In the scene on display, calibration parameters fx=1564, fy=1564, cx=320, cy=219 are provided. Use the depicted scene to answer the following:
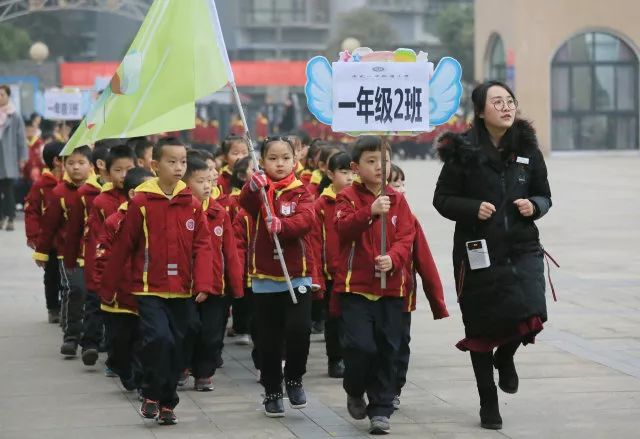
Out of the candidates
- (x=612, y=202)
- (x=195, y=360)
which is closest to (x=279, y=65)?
(x=612, y=202)

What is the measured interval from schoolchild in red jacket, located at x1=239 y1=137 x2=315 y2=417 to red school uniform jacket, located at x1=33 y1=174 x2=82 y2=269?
254cm

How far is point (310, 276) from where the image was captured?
850 cm

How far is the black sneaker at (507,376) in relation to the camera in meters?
8.24

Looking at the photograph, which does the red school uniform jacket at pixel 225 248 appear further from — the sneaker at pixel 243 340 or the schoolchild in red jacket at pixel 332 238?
the sneaker at pixel 243 340

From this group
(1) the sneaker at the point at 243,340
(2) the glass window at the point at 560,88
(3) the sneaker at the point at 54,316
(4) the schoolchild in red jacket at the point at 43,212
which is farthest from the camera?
(2) the glass window at the point at 560,88

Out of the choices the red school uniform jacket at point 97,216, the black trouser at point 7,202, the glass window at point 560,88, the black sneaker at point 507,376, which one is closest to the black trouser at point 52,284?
the red school uniform jacket at point 97,216

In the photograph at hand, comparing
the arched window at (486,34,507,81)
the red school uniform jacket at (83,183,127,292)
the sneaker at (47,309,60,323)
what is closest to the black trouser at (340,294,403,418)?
the red school uniform jacket at (83,183,127,292)

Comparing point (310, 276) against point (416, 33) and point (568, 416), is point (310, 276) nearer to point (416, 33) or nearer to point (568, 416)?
point (568, 416)

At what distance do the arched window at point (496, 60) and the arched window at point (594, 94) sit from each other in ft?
11.2

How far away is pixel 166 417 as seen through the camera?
27.1 ft

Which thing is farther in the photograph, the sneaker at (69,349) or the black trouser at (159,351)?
the sneaker at (69,349)

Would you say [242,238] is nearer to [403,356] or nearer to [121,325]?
[121,325]

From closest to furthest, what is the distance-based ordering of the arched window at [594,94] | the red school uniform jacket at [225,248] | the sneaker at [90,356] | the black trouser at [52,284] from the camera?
1. the red school uniform jacket at [225,248]
2. the sneaker at [90,356]
3. the black trouser at [52,284]
4. the arched window at [594,94]

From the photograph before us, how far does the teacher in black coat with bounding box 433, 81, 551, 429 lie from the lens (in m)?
7.87
